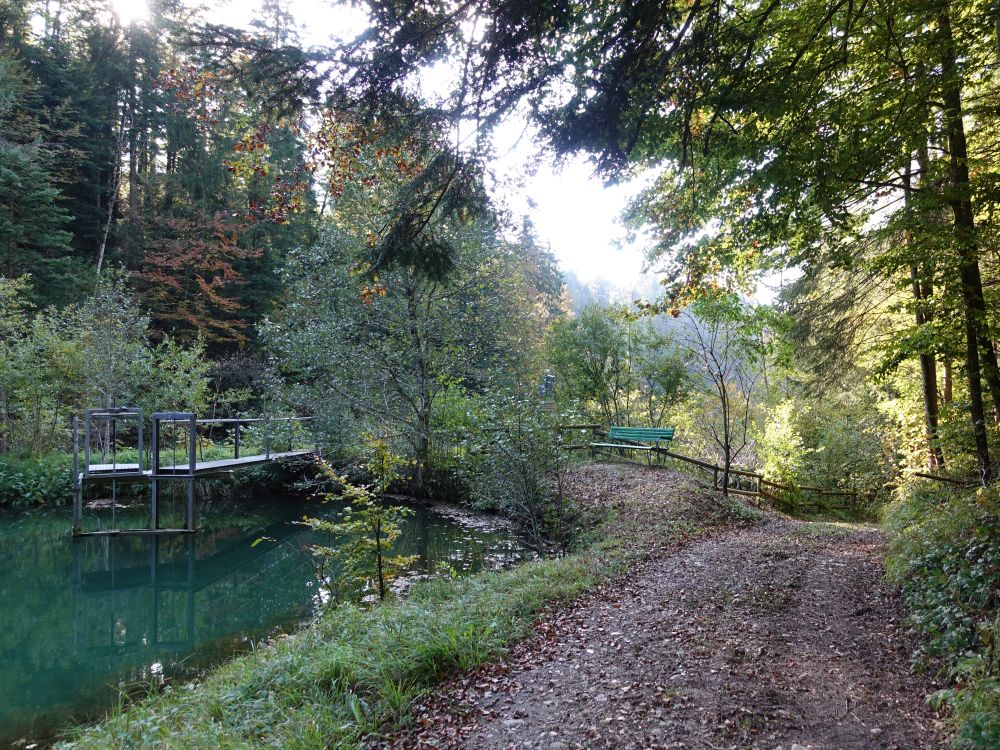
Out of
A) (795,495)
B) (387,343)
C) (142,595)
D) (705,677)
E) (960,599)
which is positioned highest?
(387,343)

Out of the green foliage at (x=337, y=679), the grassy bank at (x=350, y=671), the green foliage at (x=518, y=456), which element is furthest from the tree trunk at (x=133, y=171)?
the green foliage at (x=337, y=679)

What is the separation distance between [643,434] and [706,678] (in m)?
11.0

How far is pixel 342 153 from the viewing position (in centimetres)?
605

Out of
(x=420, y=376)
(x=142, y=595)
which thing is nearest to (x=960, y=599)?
(x=142, y=595)

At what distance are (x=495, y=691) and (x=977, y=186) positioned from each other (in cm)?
644

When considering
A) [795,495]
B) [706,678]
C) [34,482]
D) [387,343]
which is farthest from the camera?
[795,495]

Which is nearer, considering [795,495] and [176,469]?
[176,469]

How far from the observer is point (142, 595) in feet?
30.3

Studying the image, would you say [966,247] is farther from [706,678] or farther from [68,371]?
[68,371]

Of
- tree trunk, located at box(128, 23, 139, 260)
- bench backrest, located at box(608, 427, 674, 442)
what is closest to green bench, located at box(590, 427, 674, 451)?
bench backrest, located at box(608, 427, 674, 442)

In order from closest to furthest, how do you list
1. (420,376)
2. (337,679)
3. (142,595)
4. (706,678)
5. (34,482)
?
(706,678) → (337,679) → (142,595) → (420,376) → (34,482)

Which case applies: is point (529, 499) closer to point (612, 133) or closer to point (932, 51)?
point (612, 133)

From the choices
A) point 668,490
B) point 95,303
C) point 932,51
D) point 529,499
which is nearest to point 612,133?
point 932,51

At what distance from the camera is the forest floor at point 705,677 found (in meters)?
3.06
